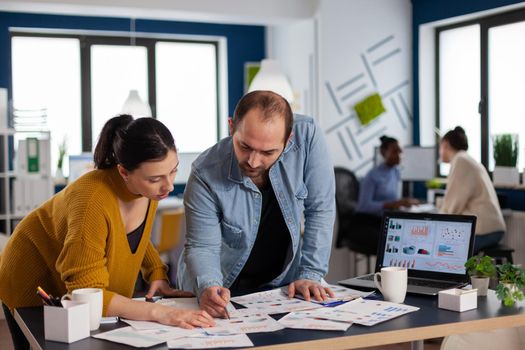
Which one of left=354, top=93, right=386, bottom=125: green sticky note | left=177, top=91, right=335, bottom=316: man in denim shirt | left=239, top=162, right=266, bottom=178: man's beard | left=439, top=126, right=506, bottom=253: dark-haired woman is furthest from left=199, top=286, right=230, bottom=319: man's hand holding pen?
left=354, top=93, right=386, bottom=125: green sticky note

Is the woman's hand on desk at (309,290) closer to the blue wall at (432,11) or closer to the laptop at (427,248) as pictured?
the laptop at (427,248)

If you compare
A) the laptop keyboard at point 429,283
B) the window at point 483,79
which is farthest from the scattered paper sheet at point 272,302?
the window at point 483,79

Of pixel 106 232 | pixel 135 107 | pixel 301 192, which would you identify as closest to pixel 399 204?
pixel 135 107

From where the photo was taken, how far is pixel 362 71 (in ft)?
23.6

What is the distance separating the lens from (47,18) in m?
7.31

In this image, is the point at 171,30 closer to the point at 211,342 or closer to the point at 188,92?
the point at 188,92

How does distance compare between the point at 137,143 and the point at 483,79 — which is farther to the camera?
the point at 483,79

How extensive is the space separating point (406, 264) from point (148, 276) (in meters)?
0.88

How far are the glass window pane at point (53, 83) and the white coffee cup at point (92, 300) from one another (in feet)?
18.5

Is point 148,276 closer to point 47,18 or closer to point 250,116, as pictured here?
point 250,116

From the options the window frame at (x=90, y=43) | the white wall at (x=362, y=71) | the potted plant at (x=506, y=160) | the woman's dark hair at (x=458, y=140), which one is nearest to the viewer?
the woman's dark hair at (x=458, y=140)

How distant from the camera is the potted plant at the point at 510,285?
2199 mm

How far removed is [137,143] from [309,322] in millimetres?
681

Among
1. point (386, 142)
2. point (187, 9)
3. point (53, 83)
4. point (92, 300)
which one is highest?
point (187, 9)
